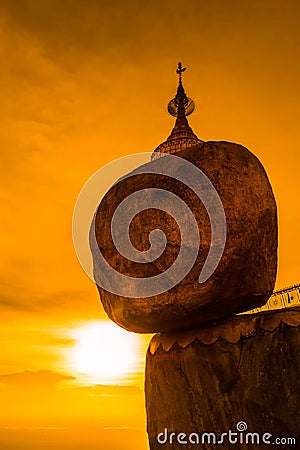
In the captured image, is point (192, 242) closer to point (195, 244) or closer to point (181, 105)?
point (195, 244)

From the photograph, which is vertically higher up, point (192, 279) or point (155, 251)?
point (155, 251)

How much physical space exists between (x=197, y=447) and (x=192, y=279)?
6.77 ft

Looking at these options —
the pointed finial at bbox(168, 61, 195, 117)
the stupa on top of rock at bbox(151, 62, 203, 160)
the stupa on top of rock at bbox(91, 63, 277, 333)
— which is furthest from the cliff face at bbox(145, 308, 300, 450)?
the pointed finial at bbox(168, 61, 195, 117)

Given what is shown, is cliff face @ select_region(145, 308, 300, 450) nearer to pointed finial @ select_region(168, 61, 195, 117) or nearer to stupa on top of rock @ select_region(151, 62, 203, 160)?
stupa on top of rock @ select_region(151, 62, 203, 160)

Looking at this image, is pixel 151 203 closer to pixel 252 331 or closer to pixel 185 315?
pixel 185 315

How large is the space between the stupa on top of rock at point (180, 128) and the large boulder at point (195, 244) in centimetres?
599

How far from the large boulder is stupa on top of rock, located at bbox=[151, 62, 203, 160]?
19.6 feet

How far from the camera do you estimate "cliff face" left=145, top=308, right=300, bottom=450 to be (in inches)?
198

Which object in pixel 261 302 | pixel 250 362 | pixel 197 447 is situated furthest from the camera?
pixel 261 302

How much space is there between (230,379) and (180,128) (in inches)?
329

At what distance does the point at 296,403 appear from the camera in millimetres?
4922

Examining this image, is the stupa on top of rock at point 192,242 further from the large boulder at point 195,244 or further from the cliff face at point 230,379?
the cliff face at point 230,379

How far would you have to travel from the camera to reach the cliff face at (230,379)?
5.02 metres

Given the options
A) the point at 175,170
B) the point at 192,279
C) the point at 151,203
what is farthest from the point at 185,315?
the point at 175,170
